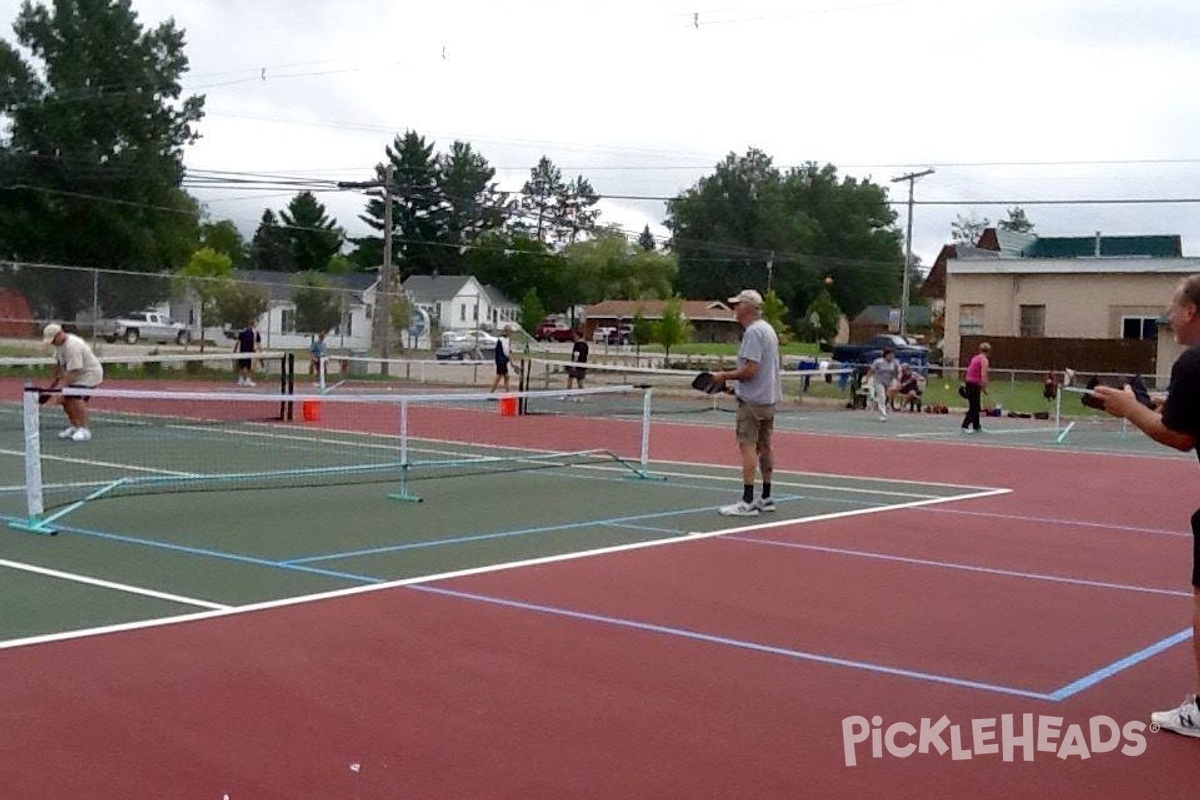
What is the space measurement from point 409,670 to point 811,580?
147 inches

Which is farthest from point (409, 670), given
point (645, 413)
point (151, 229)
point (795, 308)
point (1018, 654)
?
point (795, 308)

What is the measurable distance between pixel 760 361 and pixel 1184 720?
22.2ft

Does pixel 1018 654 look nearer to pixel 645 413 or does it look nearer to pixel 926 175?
pixel 645 413

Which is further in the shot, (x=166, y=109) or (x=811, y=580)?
(x=166, y=109)

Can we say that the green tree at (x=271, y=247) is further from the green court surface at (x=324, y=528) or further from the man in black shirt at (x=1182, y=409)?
the man in black shirt at (x=1182, y=409)

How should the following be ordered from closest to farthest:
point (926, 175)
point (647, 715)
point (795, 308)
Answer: point (647, 715) < point (926, 175) < point (795, 308)

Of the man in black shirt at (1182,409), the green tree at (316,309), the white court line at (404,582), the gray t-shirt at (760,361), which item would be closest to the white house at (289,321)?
the green tree at (316,309)

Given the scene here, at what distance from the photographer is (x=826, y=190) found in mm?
119938

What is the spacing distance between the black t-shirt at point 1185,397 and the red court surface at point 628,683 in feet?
4.54

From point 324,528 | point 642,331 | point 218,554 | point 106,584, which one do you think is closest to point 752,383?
point 324,528

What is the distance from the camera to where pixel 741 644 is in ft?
24.4

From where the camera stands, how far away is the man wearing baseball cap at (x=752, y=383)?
40.5 feet

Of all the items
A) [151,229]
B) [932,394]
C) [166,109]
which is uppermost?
[166,109]

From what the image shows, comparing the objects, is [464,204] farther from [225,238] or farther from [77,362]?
[77,362]
